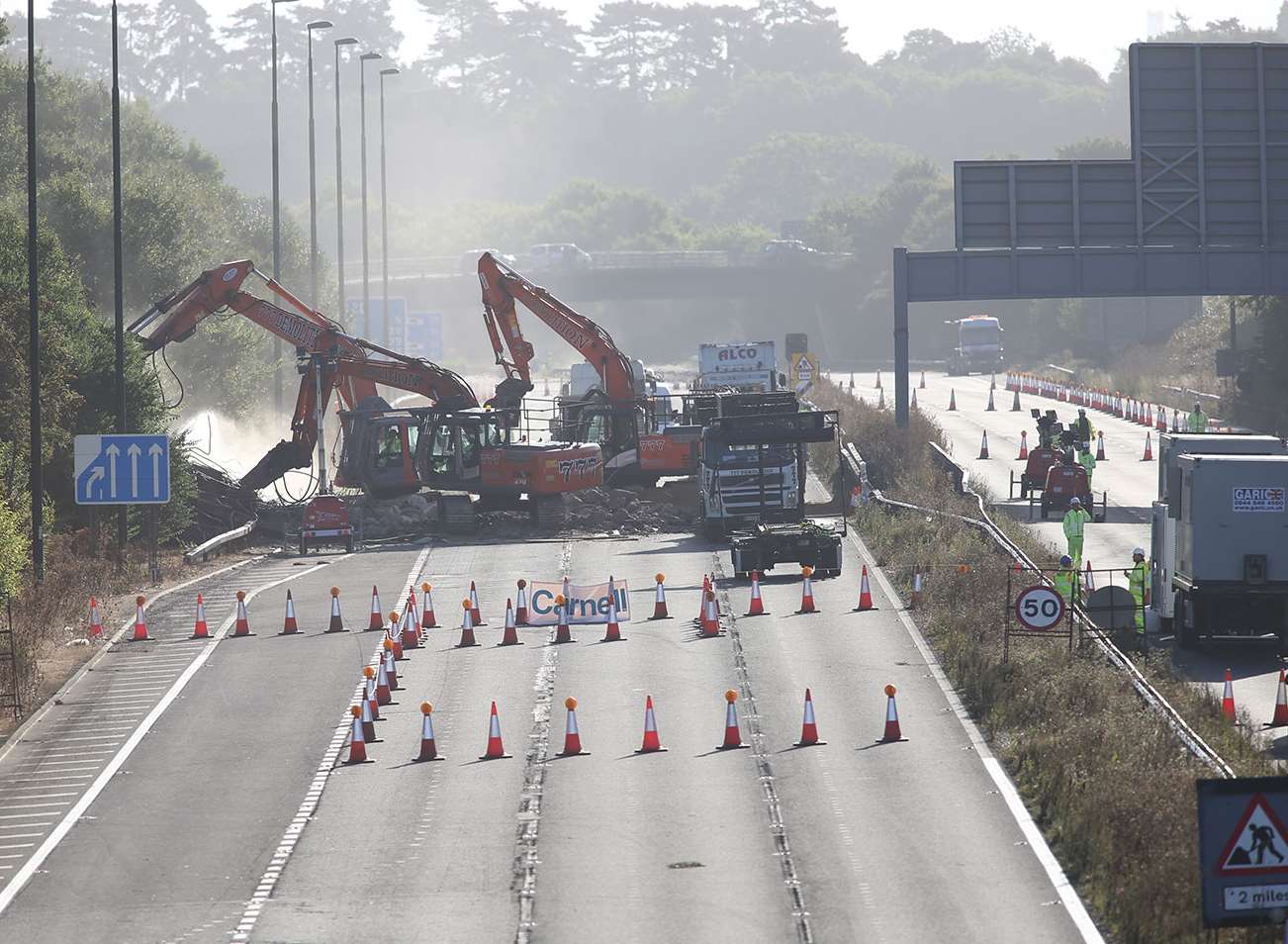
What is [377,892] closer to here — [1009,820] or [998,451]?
[1009,820]

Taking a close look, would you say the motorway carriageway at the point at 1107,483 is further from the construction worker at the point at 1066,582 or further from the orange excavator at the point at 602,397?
the orange excavator at the point at 602,397

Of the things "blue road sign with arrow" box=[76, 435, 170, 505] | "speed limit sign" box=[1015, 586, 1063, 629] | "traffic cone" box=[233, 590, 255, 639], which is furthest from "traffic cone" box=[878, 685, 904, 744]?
"blue road sign with arrow" box=[76, 435, 170, 505]

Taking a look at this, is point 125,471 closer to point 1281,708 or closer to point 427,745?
point 427,745

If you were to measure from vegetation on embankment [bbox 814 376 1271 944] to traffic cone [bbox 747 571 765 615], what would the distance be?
274cm

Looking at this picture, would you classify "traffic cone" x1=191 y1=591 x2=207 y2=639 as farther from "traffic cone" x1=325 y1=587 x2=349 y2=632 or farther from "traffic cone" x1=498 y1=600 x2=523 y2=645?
"traffic cone" x1=498 y1=600 x2=523 y2=645

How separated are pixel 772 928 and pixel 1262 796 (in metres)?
5.38

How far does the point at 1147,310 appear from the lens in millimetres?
128750

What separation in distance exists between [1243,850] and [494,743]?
12925 mm

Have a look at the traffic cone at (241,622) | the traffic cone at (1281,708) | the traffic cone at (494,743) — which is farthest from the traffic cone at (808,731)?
the traffic cone at (241,622)

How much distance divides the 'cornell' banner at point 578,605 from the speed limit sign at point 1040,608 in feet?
27.2

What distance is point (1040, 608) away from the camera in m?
28.7

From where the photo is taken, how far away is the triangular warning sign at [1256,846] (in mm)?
13773


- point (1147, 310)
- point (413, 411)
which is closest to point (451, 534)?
point (413, 411)

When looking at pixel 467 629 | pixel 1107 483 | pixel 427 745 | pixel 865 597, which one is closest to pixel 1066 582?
pixel 865 597
